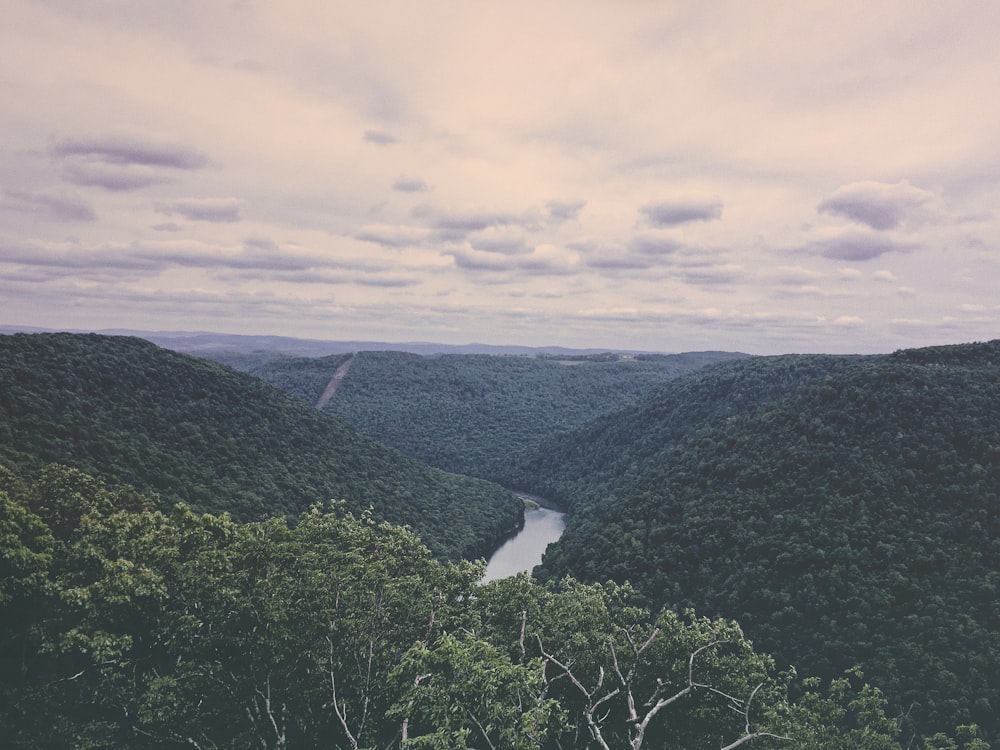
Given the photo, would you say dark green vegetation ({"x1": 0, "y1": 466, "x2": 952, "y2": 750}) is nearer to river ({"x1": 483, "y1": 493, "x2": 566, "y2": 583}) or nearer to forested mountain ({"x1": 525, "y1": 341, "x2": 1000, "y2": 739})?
forested mountain ({"x1": 525, "y1": 341, "x2": 1000, "y2": 739})

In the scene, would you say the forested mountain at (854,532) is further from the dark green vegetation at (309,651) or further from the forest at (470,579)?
the dark green vegetation at (309,651)

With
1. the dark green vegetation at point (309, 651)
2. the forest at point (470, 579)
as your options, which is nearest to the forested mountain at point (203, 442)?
the forest at point (470, 579)

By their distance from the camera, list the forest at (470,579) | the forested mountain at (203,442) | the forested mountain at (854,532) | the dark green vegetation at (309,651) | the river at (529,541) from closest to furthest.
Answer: the dark green vegetation at (309,651) < the forest at (470,579) < the forested mountain at (854,532) < the forested mountain at (203,442) < the river at (529,541)

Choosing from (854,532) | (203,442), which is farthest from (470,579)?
(203,442)

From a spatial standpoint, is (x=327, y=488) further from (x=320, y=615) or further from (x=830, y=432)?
(x=830, y=432)

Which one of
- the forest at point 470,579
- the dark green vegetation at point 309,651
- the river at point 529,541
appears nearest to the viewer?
the dark green vegetation at point 309,651
